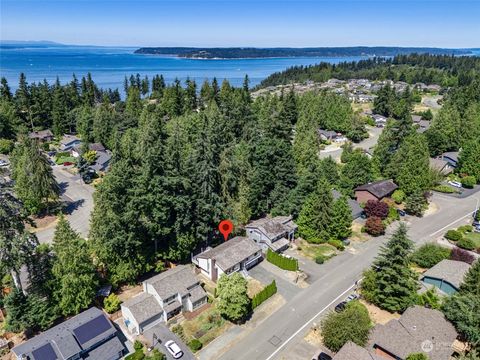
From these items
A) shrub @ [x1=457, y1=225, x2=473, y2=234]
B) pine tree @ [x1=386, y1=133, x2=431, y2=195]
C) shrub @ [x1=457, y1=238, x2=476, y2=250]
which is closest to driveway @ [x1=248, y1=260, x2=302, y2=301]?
shrub @ [x1=457, y1=238, x2=476, y2=250]

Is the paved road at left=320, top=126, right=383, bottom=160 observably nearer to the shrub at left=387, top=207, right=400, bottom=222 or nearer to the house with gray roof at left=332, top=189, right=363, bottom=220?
the house with gray roof at left=332, top=189, right=363, bottom=220

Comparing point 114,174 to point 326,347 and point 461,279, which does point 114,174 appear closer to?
point 326,347

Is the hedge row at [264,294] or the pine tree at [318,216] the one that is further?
the pine tree at [318,216]

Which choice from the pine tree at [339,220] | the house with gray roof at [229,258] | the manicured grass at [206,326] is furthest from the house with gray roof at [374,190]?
Result: the manicured grass at [206,326]

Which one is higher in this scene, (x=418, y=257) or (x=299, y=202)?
(x=299, y=202)

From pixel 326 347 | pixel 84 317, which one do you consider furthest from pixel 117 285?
pixel 326 347

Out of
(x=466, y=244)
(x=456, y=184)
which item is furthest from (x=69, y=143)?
(x=456, y=184)

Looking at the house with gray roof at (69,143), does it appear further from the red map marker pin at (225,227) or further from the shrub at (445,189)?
the shrub at (445,189)
